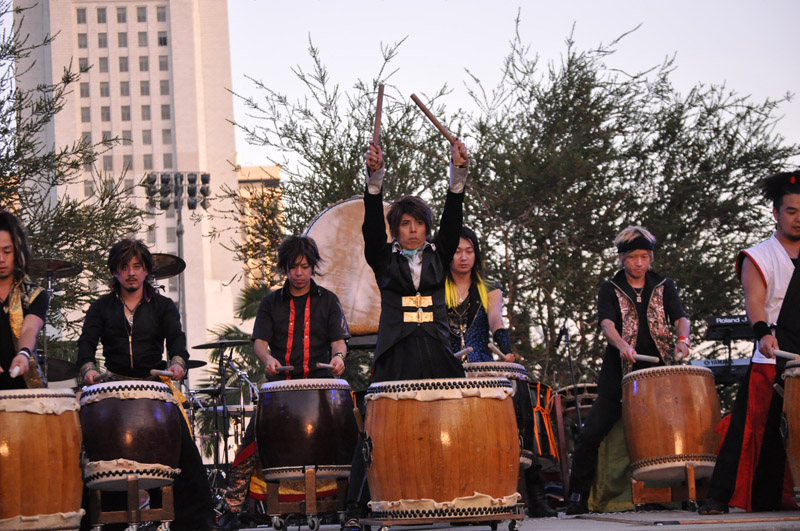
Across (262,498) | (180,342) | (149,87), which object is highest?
(149,87)

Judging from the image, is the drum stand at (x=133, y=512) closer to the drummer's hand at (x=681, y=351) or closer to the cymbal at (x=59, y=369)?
the cymbal at (x=59, y=369)

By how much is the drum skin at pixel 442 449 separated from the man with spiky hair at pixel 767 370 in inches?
73.2

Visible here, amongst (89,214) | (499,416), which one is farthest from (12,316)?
(89,214)

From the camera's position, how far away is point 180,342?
709cm

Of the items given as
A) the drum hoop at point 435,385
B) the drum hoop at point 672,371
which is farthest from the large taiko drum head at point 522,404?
the drum hoop at point 435,385

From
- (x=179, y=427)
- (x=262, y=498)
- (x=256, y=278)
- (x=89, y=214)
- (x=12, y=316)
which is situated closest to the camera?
(x=12, y=316)

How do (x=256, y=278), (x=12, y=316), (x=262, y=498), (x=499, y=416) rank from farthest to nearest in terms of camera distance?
(x=256, y=278) < (x=262, y=498) < (x=12, y=316) < (x=499, y=416)

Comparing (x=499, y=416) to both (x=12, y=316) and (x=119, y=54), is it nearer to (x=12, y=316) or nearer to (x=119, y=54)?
(x=12, y=316)

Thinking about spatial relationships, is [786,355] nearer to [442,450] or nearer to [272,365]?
[442,450]

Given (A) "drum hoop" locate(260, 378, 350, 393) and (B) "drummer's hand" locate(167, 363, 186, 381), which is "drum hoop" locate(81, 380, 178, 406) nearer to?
(B) "drummer's hand" locate(167, 363, 186, 381)

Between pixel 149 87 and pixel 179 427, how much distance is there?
273 ft

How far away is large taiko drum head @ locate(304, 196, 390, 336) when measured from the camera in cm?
1048

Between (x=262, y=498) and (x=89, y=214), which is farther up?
(x=89, y=214)

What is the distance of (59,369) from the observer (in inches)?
347
